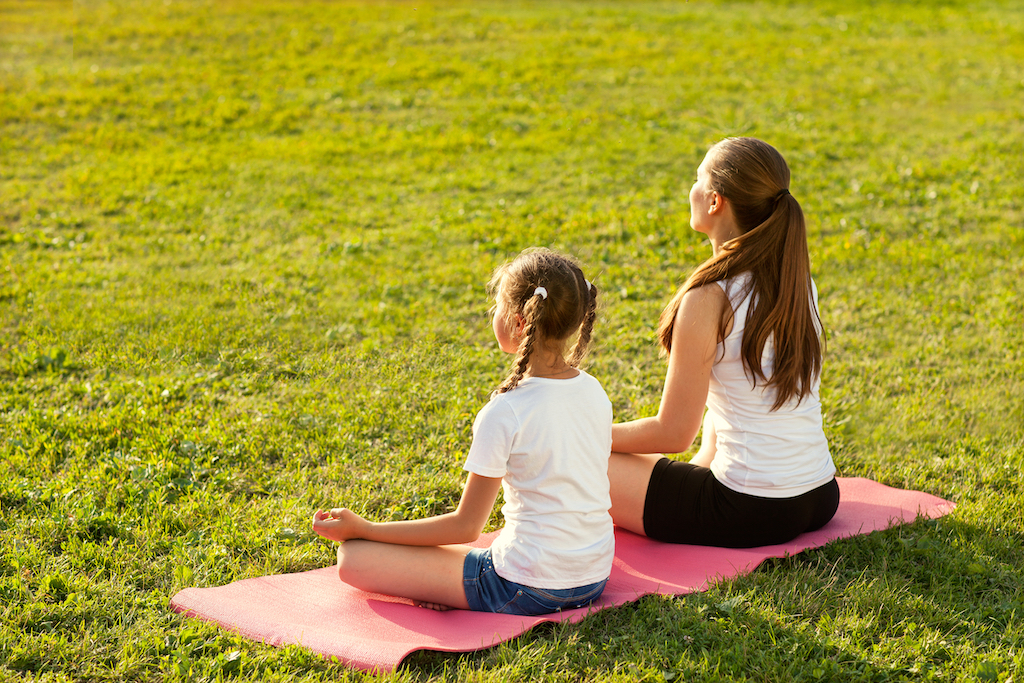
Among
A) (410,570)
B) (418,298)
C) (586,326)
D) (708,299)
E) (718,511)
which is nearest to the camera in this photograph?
(586,326)

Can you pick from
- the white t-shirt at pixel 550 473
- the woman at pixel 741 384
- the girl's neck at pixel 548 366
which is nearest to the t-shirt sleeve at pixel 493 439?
the white t-shirt at pixel 550 473

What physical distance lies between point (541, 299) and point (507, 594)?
116 centimetres

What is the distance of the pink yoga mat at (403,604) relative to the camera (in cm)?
312

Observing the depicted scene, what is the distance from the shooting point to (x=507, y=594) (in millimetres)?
3236

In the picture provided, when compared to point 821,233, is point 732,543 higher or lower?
lower

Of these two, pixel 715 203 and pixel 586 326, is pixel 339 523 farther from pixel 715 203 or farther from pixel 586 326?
pixel 715 203

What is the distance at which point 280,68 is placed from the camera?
47.1ft

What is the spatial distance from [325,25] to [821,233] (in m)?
11.9

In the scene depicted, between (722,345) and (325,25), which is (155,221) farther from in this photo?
(325,25)

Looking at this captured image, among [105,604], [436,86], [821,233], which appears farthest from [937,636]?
[436,86]

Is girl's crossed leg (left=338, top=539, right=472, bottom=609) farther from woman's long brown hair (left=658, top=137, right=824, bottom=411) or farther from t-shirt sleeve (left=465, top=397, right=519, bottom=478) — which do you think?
woman's long brown hair (left=658, top=137, right=824, bottom=411)

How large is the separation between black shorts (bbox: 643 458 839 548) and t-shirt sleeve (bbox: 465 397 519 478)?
1022mm

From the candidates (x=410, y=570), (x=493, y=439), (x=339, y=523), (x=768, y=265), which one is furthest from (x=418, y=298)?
(x=493, y=439)

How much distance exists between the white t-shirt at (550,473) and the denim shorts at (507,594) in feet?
0.12
